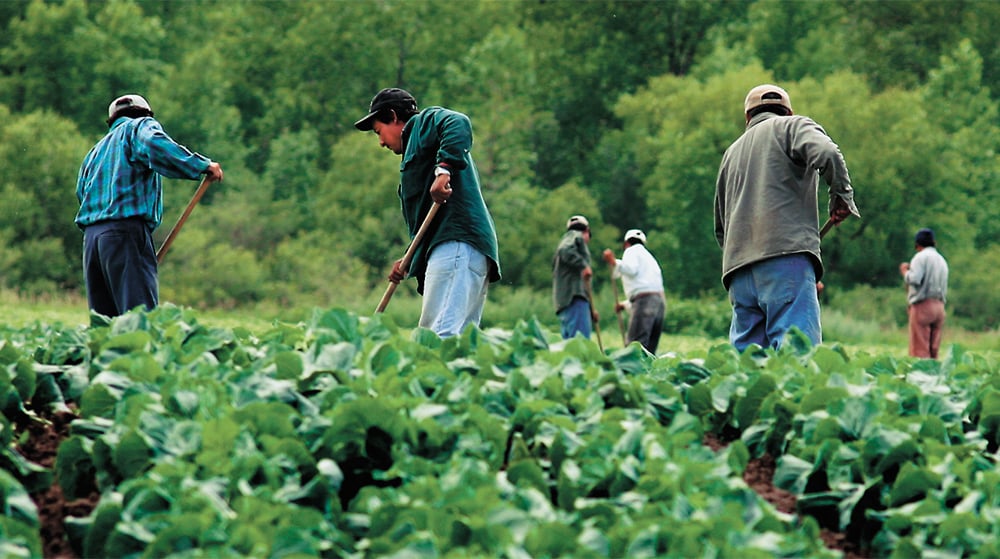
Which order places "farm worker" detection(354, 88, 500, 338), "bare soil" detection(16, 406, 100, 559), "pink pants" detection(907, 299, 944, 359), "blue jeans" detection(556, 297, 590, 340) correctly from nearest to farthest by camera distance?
"bare soil" detection(16, 406, 100, 559), "farm worker" detection(354, 88, 500, 338), "blue jeans" detection(556, 297, 590, 340), "pink pants" detection(907, 299, 944, 359)

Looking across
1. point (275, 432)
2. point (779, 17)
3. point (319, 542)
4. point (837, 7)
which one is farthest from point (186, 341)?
point (837, 7)

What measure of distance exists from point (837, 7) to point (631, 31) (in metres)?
8.99

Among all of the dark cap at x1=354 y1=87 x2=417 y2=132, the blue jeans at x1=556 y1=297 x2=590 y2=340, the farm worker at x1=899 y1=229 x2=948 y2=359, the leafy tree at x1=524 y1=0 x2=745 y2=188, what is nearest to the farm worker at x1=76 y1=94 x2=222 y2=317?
the dark cap at x1=354 y1=87 x2=417 y2=132

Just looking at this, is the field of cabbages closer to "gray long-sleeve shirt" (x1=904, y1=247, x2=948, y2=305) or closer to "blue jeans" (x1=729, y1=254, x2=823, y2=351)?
"blue jeans" (x1=729, y1=254, x2=823, y2=351)

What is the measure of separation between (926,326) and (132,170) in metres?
12.9

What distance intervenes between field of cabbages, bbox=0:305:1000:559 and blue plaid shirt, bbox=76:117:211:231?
9.67 feet

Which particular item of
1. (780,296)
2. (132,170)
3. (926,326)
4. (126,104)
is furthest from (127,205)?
(926,326)

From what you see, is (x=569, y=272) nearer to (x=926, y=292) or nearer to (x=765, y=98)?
(x=926, y=292)

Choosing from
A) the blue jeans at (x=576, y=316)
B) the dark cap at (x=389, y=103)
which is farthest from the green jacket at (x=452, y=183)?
the blue jeans at (x=576, y=316)

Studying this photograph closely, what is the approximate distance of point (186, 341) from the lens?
493 cm

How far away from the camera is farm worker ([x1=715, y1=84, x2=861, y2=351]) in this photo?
7.05 metres

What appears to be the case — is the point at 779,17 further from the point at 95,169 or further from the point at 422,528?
the point at 422,528

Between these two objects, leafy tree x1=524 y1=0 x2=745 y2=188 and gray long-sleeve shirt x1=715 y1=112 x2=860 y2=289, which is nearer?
gray long-sleeve shirt x1=715 y1=112 x2=860 y2=289

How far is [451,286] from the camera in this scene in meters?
7.09
